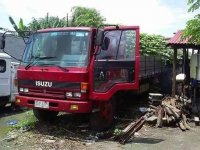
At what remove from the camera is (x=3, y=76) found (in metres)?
13.1

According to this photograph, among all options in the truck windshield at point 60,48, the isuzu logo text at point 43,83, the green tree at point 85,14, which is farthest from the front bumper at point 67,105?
the green tree at point 85,14

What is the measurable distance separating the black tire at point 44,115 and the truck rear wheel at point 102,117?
1.65 meters

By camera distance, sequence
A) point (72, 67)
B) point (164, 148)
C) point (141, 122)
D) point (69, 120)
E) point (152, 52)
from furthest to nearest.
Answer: point (152, 52) → point (69, 120) → point (141, 122) → point (72, 67) → point (164, 148)

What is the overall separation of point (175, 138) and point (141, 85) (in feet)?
13.9

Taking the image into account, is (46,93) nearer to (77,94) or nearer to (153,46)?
(77,94)

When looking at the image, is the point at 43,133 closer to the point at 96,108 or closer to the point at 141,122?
the point at 96,108

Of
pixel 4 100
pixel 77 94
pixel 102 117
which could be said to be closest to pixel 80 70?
pixel 77 94

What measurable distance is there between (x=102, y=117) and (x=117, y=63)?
4.62 feet

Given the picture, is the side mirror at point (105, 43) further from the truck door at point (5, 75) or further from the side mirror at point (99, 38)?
the truck door at point (5, 75)

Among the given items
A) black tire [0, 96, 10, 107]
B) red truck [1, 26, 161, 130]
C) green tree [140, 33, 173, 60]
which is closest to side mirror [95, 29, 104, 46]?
red truck [1, 26, 161, 130]

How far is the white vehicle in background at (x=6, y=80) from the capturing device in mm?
13011

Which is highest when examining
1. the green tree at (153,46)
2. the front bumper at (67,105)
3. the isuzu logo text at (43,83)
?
the green tree at (153,46)

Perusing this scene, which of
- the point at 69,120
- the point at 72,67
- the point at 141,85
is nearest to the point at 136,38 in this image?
the point at 72,67

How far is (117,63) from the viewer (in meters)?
9.33
